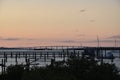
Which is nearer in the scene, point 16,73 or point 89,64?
point 16,73

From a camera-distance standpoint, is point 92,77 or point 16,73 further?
point 16,73

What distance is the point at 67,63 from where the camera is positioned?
1298 inches

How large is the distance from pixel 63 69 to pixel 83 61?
2380 millimetres

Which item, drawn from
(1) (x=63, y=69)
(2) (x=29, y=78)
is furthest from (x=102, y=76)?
(2) (x=29, y=78)

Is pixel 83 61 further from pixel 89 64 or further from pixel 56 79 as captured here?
pixel 56 79

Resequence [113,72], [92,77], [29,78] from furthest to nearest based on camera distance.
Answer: [113,72]
[92,77]
[29,78]

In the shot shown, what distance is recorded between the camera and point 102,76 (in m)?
27.2

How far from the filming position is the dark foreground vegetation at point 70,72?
24.6m

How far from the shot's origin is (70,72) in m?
29.5

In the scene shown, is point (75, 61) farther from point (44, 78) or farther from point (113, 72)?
point (44, 78)

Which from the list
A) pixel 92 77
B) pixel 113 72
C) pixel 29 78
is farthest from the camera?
pixel 113 72

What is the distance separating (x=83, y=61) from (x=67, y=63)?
56.6 inches

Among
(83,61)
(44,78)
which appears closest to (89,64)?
(83,61)

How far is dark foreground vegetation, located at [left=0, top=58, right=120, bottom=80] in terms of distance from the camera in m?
24.6
